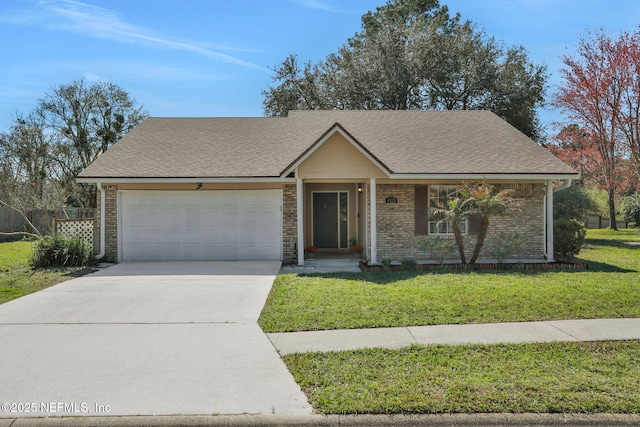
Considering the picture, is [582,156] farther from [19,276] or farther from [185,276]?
[19,276]

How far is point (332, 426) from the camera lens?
3.90 m

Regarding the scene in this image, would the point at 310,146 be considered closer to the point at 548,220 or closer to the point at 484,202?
the point at 484,202

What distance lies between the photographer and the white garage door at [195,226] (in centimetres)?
1378

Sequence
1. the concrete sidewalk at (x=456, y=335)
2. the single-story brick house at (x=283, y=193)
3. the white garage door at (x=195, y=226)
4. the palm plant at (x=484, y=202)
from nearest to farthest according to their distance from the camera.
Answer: the concrete sidewalk at (x=456, y=335)
the palm plant at (x=484, y=202)
the single-story brick house at (x=283, y=193)
the white garage door at (x=195, y=226)

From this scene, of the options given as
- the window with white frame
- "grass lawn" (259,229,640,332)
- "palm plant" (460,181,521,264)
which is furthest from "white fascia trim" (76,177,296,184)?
"palm plant" (460,181,521,264)

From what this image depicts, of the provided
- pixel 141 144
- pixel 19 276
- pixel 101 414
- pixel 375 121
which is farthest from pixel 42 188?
pixel 101 414

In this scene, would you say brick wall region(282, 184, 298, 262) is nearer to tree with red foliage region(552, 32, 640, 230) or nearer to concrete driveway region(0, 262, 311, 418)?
concrete driveway region(0, 262, 311, 418)

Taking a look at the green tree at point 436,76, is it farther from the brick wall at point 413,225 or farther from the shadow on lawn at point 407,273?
the shadow on lawn at point 407,273

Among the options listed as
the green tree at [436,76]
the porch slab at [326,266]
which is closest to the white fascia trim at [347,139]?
the porch slab at [326,266]

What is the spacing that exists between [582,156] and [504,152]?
1359 centimetres

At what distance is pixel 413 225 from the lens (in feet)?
44.4

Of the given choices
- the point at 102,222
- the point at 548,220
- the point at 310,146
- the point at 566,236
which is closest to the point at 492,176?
the point at 548,220

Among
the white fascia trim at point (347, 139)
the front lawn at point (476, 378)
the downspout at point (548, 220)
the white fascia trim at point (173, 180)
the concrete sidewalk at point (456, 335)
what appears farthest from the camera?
the downspout at point (548, 220)

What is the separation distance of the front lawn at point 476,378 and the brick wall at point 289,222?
8.24 m
